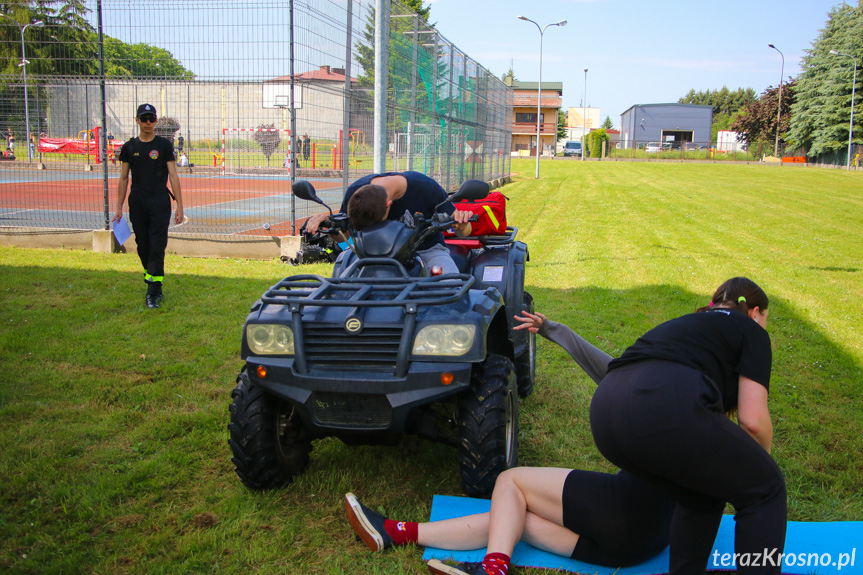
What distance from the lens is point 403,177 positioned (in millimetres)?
4223

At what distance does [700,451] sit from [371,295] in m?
1.63

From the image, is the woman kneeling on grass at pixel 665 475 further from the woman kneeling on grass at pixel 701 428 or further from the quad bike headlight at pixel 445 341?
the quad bike headlight at pixel 445 341

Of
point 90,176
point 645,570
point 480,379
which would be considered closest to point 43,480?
point 480,379

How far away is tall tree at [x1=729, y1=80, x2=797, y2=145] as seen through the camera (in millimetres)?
63875

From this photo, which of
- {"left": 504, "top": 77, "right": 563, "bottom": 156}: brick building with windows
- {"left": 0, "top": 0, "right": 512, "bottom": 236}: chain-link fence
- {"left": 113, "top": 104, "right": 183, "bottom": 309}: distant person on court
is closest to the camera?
{"left": 113, "top": 104, "right": 183, "bottom": 309}: distant person on court

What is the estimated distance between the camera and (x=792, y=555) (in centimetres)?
306

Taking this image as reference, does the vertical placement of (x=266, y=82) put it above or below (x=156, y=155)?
above

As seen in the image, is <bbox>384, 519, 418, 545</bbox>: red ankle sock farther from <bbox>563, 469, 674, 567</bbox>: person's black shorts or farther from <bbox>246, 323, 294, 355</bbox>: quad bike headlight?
<bbox>246, 323, 294, 355</bbox>: quad bike headlight

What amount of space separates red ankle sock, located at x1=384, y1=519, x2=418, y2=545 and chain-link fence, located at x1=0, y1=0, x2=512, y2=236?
6850mm

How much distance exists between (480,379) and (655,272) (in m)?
7.33

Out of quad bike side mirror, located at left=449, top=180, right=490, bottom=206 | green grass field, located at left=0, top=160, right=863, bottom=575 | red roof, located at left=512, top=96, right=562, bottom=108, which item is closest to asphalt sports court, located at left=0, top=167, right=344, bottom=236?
green grass field, located at left=0, top=160, right=863, bottom=575

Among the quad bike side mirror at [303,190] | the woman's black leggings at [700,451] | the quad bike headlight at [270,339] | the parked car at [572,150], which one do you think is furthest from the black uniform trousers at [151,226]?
the parked car at [572,150]

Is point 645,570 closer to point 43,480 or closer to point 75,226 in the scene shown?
point 43,480

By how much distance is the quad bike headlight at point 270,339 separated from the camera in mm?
3201
